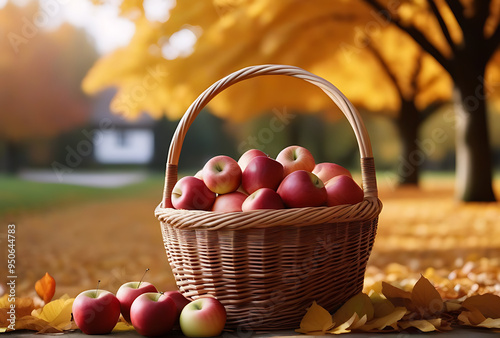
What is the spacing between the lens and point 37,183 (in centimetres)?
1155

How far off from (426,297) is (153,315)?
1082mm

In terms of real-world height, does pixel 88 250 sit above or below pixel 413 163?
below

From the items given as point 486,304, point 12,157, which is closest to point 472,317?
point 486,304

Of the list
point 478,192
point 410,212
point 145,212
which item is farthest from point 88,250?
point 478,192

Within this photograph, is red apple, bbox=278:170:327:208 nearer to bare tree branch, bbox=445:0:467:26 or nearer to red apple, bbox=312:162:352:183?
red apple, bbox=312:162:352:183

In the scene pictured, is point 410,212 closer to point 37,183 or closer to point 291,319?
point 291,319

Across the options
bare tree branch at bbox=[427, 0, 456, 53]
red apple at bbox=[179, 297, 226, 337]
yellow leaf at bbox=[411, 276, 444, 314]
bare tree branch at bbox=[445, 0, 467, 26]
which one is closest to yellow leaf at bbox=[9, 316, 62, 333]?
red apple at bbox=[179, 297, 226, 337]

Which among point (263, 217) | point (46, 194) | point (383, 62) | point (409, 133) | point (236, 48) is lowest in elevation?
point (46, 194)

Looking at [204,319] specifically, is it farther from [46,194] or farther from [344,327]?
[46,194]

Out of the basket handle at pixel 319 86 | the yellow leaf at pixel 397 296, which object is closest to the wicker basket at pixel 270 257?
the basket handle at pixel 319 86

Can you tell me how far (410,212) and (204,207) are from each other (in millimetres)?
5859

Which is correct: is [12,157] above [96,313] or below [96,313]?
above

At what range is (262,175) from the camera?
189 cm

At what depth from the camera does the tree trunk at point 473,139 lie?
21.9 feet
